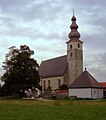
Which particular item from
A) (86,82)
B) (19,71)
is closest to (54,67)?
(86,82)

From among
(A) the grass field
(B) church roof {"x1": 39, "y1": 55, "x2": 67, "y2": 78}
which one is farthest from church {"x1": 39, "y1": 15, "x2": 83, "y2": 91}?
(A) the grass field

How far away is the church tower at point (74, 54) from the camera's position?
96.8 meters

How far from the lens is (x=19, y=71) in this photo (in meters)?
66.9

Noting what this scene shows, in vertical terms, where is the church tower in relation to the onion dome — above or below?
below

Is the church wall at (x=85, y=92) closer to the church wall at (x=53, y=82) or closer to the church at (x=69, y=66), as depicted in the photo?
the church at (x=69, y=66)

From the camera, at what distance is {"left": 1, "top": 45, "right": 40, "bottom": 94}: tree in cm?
6656

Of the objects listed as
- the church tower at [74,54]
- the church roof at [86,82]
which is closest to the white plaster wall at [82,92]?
the church roof at [86,82]

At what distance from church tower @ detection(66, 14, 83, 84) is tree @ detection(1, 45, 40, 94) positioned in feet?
96.1

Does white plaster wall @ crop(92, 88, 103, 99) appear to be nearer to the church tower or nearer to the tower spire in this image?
the church tower

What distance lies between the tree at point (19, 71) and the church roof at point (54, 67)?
30.8 meters

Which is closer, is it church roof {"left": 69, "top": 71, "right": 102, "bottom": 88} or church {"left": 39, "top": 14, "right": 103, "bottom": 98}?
church roof {"left": 69, "top": 71, "right": 102, "bottom": 88}

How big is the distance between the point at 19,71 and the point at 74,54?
34026 millimetres

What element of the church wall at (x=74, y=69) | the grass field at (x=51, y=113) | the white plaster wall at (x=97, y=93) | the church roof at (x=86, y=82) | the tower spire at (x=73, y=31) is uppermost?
the tower spire at (x=73, y=31)

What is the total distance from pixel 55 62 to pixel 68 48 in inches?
355
